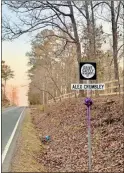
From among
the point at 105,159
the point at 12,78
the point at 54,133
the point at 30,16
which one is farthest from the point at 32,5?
the point at 105,159

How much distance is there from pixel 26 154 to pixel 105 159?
142cm

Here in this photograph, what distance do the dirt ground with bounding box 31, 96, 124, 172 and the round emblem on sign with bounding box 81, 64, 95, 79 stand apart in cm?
154

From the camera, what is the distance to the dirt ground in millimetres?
5305

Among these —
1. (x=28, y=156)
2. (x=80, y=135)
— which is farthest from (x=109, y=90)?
(x=28, y=156)

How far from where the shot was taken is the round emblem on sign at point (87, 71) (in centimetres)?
486

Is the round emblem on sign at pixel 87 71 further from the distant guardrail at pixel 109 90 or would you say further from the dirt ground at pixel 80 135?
the distant guardrail at pixel 109 90

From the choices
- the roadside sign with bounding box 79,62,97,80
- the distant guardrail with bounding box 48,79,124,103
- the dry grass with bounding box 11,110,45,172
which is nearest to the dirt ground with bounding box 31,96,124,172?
the dry grass with bounding box 11,110,45,172

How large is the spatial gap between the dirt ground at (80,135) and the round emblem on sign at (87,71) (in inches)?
60.6

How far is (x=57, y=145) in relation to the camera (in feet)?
20.8

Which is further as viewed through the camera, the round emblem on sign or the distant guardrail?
the distant guardrail

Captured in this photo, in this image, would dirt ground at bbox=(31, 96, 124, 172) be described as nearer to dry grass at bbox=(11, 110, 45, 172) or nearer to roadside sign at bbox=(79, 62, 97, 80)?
dry grass at bbox=(11, 110, 45, 172)

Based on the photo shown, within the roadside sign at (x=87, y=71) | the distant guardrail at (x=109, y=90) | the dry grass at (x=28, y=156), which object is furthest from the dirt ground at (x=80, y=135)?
the roadside sign at (x=87, y=71)

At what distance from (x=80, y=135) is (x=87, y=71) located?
250cm

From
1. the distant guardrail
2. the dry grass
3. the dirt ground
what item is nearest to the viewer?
the dry grass
